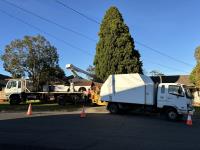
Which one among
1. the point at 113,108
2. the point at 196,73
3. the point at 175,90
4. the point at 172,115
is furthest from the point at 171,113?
the point at 196,73

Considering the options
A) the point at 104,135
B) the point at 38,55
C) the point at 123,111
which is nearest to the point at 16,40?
the point at 38,55

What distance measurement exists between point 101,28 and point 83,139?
3204cm

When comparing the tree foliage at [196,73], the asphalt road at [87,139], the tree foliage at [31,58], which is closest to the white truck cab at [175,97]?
the asphalt road at [87,139]

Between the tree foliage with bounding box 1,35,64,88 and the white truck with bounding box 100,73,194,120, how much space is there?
32.4 metres

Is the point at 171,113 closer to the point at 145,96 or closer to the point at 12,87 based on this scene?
the point at 145,96

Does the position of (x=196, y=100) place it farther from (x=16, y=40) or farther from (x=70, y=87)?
(x=16, y=40)

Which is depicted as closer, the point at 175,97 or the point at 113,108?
the point at 175,97

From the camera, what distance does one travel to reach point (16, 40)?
2360 inches

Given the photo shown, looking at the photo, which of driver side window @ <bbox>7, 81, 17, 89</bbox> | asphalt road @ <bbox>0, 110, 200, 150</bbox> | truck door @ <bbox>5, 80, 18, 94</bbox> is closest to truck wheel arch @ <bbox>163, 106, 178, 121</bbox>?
asphalt road @ <bbox>0, 110, 200, 150</bbox>

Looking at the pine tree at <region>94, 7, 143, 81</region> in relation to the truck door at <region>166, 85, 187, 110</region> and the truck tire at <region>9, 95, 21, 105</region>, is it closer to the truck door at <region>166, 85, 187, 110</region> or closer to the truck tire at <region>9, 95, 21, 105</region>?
the truck tire at <region>9, 95, 21, 105</region>

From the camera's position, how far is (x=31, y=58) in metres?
58.6

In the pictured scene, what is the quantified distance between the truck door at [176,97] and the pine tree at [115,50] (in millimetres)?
17487

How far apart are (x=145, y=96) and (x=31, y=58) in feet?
119

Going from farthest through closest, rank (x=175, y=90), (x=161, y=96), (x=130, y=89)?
(x=130, y=89) < (x=161, y=96) < (x=175, y=90)
